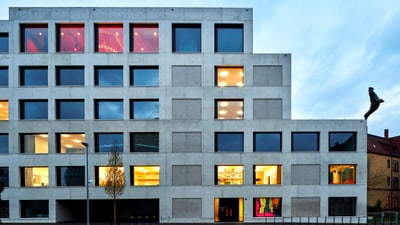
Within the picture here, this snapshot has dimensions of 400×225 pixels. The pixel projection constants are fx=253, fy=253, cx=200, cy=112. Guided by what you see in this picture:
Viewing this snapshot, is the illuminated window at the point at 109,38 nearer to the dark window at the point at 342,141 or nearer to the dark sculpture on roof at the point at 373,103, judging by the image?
the dark window at the point at 342,141

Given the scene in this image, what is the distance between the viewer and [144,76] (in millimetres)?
26250

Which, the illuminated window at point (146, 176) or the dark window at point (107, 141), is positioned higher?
the dark window at point (107, 141)

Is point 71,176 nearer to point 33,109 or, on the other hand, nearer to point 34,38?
point 33,109

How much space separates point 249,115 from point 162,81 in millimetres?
9525

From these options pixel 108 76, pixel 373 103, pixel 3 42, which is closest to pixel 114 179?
pixel 108 76

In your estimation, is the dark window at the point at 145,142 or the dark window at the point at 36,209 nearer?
the dark window at the point at 36,209

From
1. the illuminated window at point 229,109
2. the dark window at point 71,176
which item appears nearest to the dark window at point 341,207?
the illuminated window at point 229,109

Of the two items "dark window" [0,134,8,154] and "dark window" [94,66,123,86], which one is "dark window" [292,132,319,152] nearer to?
"dark window" [94,66,123,86]

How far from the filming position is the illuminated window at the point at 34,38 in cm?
2639

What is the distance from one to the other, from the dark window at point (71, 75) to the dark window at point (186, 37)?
9.95 m

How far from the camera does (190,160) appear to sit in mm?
25297

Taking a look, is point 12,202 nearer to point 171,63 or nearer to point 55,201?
point 55,201

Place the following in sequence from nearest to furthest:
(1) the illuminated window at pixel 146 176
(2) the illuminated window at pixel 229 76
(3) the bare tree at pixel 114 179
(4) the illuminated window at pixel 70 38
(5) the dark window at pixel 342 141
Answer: (3) the bare tree at pixel 114 179 < (1) the illuminated window at pixel 146 176 < (5) the dark window at pixel 342 141 < (2) the illuminated window at pixel 229 76 < (4) the illuminated window at pixel 70 38

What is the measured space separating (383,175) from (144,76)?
45568mm
